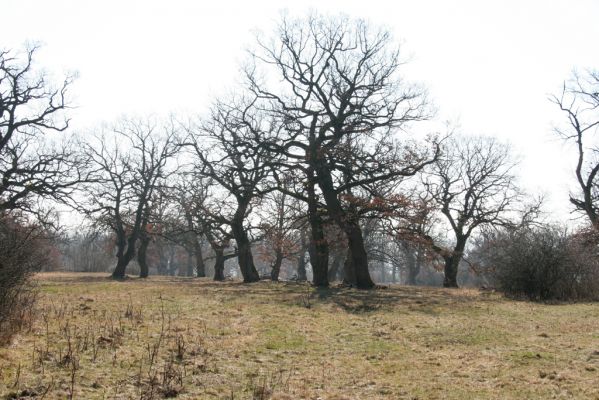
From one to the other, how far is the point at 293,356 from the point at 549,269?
15.0 m

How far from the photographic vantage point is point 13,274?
848 cm

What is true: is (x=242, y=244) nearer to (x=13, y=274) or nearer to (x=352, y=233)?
(x=352, y=233)

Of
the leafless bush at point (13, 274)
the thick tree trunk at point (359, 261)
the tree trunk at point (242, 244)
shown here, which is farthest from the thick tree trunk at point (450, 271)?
the leafless bush at point (13, 274)

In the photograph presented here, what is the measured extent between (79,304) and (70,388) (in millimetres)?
7927

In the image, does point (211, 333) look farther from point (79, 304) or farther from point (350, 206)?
point (350, 206)

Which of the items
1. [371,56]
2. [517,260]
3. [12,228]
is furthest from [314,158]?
[12,228]

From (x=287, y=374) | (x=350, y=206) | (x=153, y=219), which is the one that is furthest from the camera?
(x=153, y=219)

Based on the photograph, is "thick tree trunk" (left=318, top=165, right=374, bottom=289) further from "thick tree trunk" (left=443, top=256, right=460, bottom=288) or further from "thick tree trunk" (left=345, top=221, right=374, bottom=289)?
"thick tree trunk" (left=443, top=256, right=460, bottom=288)

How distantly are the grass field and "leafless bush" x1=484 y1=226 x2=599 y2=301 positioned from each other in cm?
634

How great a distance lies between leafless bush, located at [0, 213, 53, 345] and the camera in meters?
8.05

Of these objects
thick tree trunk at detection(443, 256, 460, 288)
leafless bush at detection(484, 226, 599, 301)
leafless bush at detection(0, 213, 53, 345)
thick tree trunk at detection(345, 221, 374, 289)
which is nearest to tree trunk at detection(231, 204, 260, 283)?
thick tree trunk at detection(345, 221, 374, 289)

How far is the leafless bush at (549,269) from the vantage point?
19.2 meters

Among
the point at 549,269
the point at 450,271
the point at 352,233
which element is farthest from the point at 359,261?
the point at 450,271

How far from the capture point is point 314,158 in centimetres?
2295
